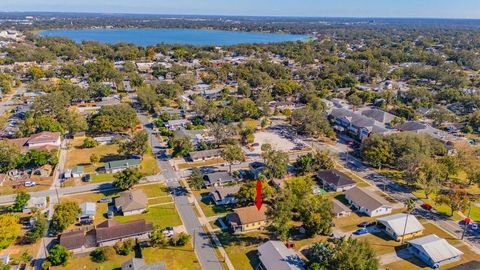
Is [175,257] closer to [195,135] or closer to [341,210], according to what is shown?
[341,210]

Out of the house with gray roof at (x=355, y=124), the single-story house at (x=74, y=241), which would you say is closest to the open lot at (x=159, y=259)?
the single-story house at (x=74, y=241)

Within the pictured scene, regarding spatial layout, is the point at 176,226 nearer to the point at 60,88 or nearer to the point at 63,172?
the point at 63,172

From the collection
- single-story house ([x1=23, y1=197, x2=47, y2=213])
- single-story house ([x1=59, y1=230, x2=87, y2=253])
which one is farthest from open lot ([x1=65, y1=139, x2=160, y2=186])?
single-story house ([x1=59, y1=230, x2=87, y2=253])

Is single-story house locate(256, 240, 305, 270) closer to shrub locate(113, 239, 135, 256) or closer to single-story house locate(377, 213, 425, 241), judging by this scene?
single-story house locate(377, 213, 425, 241)

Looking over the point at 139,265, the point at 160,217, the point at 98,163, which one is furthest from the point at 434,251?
the point at 98,163

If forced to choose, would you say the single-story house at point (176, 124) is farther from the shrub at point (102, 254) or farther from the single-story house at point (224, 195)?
the shrub at point (102, 254)

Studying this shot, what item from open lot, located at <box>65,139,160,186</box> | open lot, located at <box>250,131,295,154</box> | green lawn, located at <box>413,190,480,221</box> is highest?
green lawn, located at <box>413,190,480,221</box>

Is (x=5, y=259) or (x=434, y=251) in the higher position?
(x=434, y=251)
